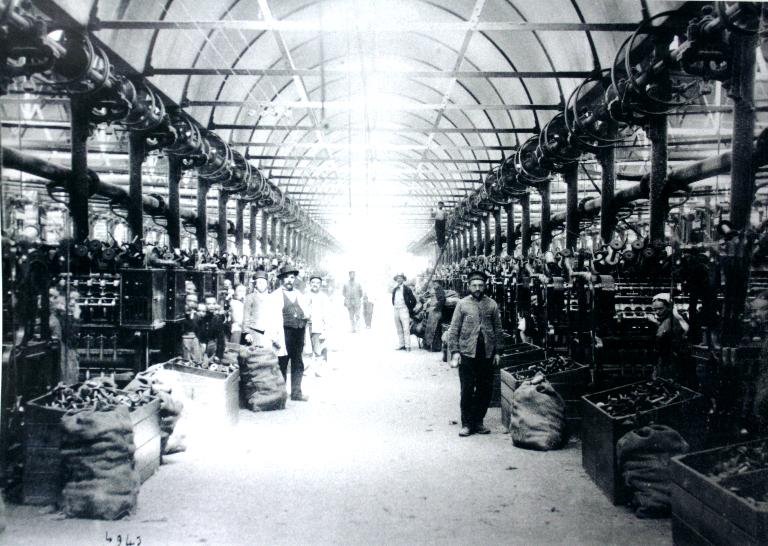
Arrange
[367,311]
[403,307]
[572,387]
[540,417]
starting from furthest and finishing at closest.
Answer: [367,311], [403,307], [572,387], [540,417]

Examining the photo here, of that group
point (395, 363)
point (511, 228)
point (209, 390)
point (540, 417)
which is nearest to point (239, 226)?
point (395, 363)

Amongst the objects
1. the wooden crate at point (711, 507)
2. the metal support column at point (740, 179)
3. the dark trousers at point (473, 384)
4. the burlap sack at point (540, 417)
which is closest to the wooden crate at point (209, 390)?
the dark trousers at point (473, 384)

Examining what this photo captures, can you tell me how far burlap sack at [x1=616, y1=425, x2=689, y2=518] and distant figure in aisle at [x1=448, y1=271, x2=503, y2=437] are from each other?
2.17 m

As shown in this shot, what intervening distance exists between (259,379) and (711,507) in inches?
194

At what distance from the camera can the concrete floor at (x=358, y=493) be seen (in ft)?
12.0

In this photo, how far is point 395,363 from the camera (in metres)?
11.3

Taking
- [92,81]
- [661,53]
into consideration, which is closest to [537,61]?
[661,53]

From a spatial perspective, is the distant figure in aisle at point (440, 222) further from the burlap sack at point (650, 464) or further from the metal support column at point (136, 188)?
the burlap sack at point (650, 464)

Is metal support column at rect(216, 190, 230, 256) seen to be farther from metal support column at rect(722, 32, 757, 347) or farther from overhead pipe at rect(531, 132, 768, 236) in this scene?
metal support column at rect(722, 32, 757, 347)

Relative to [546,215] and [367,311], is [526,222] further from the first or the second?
[367,311]

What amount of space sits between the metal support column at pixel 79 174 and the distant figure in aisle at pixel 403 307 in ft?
23.4

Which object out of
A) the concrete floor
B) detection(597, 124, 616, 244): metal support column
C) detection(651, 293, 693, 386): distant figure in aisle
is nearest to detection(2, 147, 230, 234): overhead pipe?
the concrete floor

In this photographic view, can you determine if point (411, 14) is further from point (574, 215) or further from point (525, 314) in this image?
point (525, 314)

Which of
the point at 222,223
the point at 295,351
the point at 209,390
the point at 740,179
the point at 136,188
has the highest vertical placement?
the point at 222,223
